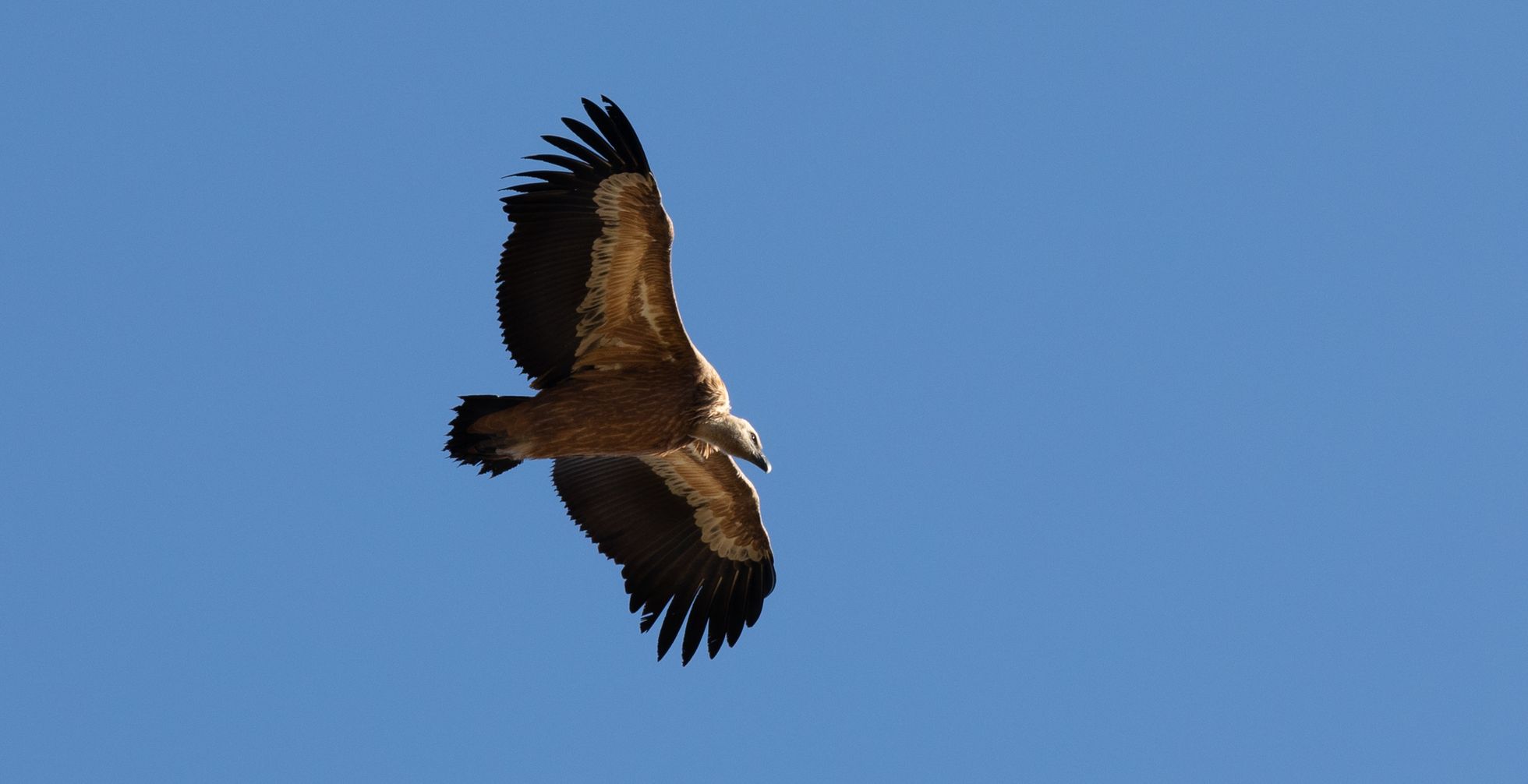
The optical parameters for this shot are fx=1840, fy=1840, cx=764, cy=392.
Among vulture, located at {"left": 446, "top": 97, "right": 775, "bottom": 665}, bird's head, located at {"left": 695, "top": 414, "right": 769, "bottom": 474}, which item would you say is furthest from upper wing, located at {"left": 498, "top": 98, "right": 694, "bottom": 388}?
bird's head, located at {"left": 695, "top": 414, "right": 769, "bottom": 474}

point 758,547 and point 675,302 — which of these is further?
point 758,547

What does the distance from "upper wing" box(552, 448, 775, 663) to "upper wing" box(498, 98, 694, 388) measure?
60.1 inches

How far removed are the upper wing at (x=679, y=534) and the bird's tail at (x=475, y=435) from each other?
1.58 meters

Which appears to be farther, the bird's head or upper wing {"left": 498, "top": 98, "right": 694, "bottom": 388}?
the bird's head

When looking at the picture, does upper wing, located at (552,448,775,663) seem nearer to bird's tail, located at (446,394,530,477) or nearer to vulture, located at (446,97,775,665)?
vulture, located at (446,97,775,665)

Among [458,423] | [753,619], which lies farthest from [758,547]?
[458,423]

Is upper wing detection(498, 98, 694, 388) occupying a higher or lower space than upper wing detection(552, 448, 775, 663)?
higher

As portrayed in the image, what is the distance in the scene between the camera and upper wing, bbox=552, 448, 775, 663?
16.5 m

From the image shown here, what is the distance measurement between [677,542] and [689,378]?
204 centimetres

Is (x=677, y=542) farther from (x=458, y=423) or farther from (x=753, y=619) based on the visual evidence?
(x=458, y=423)

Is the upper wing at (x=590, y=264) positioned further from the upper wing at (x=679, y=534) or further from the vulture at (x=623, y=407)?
the upper wing at (x=679, y=534)

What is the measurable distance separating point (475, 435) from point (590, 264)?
168 cm

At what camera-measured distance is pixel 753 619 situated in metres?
16.6

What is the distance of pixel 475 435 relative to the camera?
14984mm
